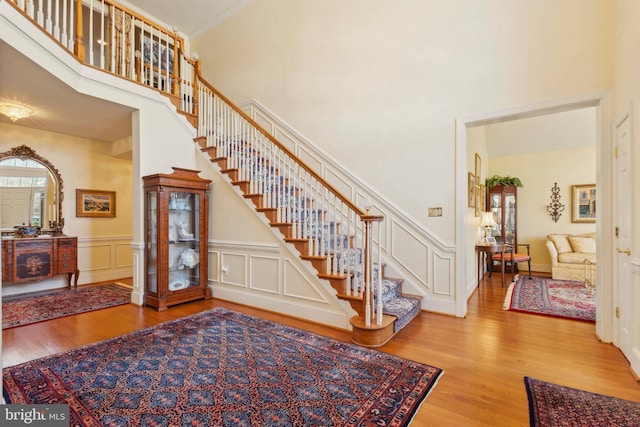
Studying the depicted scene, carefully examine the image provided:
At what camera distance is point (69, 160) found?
18.2ft

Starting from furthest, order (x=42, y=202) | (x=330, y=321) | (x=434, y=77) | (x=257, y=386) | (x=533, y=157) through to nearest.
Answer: (x=533, y=157) < (x=42, y=202) < (x=434, y=77) < (x=330, y=321) < (x=257, y=386)

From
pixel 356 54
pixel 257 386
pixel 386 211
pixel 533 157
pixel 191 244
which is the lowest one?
pixel 257 386

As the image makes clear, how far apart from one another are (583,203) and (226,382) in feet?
26.2

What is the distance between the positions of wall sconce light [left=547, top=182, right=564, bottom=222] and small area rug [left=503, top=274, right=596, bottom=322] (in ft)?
5.94

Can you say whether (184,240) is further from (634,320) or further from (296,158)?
(634,320)

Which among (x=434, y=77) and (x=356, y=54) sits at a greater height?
(x=356, y=54)

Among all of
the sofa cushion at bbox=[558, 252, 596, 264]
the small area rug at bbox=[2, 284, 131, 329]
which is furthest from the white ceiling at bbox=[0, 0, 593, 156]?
the small area rug at bbox=[2, 284, 131, 329]

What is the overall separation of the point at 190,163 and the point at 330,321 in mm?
3348

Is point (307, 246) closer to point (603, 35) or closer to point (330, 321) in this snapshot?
point (330, 321)

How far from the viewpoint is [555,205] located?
6891 mm

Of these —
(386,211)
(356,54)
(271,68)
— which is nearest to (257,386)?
(386,211)

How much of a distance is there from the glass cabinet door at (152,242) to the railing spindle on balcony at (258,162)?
45.4 inches

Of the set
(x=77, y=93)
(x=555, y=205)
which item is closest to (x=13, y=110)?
(x=77, y=93)

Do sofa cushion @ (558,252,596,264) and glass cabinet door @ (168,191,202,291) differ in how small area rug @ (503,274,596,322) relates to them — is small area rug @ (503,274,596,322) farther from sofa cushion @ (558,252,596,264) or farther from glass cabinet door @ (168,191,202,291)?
glass cabinet door @ (168,191,202,291)
